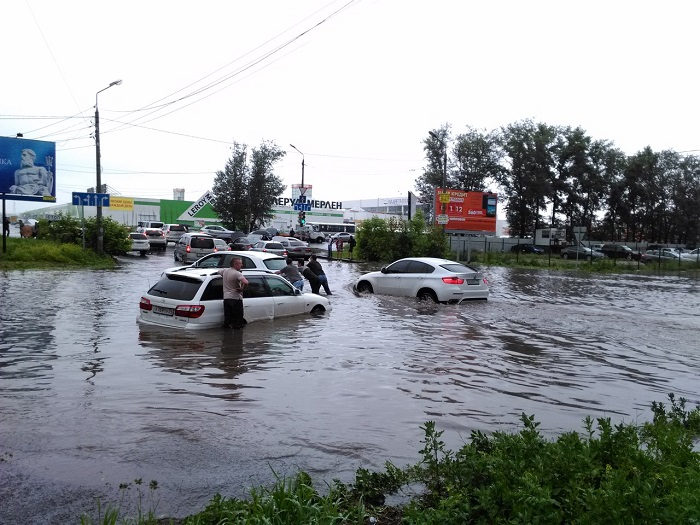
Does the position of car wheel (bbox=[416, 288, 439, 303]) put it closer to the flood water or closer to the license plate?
the flood water

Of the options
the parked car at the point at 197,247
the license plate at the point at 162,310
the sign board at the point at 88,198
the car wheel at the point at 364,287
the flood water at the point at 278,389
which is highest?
the sign board at the point at 88,198

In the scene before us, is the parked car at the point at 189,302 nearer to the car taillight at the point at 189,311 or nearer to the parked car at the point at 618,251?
the car taillight at the point at 189,311

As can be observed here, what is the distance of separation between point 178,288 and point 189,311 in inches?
23.3

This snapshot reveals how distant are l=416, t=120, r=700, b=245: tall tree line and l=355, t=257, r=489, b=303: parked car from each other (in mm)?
50177

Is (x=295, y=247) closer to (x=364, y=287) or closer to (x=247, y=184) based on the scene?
(x=247, y=184)

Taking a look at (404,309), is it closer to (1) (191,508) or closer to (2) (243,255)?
(2) (243,255)

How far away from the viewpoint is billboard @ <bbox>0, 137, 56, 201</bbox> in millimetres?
33531

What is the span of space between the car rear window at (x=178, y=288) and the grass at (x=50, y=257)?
60.5ft

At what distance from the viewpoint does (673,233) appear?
78.2 m

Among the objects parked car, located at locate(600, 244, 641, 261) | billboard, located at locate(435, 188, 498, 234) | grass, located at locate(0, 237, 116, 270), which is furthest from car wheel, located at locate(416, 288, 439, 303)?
parked car, located at locate(600, 244, 641, 261)

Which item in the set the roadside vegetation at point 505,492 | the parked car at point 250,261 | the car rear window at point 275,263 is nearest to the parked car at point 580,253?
the car rear window at point 275,263

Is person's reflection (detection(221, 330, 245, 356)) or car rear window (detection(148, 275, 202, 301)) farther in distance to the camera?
car rear window (detection(148, 275, 202, 301))

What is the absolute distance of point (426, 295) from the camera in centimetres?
1884

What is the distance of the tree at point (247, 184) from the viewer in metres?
60.9
